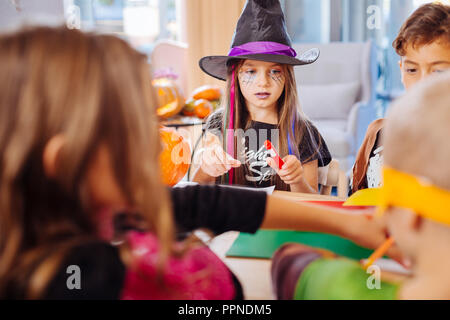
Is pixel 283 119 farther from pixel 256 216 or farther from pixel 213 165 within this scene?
pixel 256 216

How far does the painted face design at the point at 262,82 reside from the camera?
127cm

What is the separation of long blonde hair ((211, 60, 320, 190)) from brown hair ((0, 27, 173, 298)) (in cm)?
91

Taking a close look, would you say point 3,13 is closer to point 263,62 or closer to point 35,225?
point 263,62

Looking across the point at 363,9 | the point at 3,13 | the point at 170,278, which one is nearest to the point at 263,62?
the point at 170,278

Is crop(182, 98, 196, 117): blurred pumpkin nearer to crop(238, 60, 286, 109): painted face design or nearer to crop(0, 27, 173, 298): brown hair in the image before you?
crop(238, 60, 286, 109): painted face design

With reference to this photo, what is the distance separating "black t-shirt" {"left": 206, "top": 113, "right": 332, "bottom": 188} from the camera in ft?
4.36

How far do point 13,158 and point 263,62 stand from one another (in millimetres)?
984

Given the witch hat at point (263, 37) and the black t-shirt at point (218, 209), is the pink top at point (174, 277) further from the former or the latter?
the witch hat at point (263, 37)

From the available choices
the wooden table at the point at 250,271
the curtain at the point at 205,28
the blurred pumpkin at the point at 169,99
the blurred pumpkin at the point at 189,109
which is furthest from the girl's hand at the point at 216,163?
the curtain at the point at 205,28

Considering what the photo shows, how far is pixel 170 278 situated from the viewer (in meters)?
0.51

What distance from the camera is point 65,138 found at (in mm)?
389

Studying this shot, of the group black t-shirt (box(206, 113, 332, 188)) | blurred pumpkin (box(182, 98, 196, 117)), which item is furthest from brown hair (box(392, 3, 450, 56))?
blurred pumpkin (box(182, 98, 196, 117))

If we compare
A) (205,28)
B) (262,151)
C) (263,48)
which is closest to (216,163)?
(262,151)

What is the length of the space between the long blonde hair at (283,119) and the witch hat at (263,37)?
6cm
